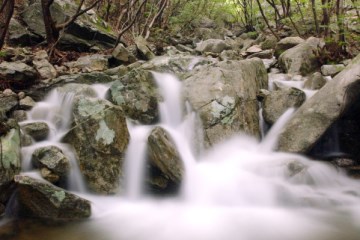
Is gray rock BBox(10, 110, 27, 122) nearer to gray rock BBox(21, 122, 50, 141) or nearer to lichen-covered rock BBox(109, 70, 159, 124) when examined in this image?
gray rock BBox(21, 122, 50, 141)

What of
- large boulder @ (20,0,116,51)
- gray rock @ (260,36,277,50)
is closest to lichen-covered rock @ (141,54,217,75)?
large boulder @ (20,0,116,51)

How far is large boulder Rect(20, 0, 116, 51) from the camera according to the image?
32.0 feet

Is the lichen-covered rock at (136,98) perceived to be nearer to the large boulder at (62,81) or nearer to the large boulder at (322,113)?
the large boulder at (62,81)

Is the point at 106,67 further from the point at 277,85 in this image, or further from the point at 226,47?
the point at 226,47

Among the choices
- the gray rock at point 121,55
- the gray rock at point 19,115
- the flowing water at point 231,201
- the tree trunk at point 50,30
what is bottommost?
the flowing water at point 231,201

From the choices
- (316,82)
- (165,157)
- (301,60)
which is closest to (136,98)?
(165,157)

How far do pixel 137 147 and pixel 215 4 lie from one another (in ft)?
61.5

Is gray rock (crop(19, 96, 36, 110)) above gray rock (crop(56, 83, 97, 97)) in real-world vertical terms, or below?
below

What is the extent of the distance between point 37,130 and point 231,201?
3.15 metres

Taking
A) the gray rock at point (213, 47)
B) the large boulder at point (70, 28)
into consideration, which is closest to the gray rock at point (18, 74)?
the large boulder at point (70, 28)

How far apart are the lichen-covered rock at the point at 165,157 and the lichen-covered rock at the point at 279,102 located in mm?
2285

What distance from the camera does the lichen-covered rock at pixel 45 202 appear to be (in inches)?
153

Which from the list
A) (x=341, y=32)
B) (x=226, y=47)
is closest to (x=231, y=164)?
(x=341, y=32)

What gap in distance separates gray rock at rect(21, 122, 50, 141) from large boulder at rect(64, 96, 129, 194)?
1.86 feet
